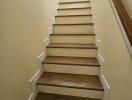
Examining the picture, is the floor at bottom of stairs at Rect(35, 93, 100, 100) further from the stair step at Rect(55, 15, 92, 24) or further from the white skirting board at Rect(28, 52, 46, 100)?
the stair step at Rect(55, 15, 92, 24)

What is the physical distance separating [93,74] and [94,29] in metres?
0.95

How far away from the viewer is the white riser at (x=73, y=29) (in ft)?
9.42

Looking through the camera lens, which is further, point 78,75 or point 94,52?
point 94,52

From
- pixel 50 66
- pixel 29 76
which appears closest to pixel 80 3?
pixel 50 66

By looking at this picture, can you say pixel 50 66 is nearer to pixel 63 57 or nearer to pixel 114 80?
pixel 63 57

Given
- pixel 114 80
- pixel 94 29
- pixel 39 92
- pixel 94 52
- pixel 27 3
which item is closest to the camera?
pixel 114 80

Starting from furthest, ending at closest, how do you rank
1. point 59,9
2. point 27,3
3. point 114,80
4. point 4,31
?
point 59,9 → point 27,3 → point 114,80 → point 4,31

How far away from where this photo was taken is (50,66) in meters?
2.32

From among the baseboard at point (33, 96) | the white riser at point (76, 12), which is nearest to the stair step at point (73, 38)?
the white riser at point (76, 12)

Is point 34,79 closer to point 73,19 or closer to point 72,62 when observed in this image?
point 72,62

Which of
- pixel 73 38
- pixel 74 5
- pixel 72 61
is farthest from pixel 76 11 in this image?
pixel 72 61

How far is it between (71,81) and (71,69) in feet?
0.79

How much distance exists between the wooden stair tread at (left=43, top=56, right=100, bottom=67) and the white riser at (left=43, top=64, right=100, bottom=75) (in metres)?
0.05

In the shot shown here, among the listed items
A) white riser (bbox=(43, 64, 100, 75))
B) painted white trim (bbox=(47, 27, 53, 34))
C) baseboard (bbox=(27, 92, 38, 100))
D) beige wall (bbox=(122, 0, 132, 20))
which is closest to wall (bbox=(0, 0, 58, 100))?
baseboard (bbox=(27, 92, 38, 100))
